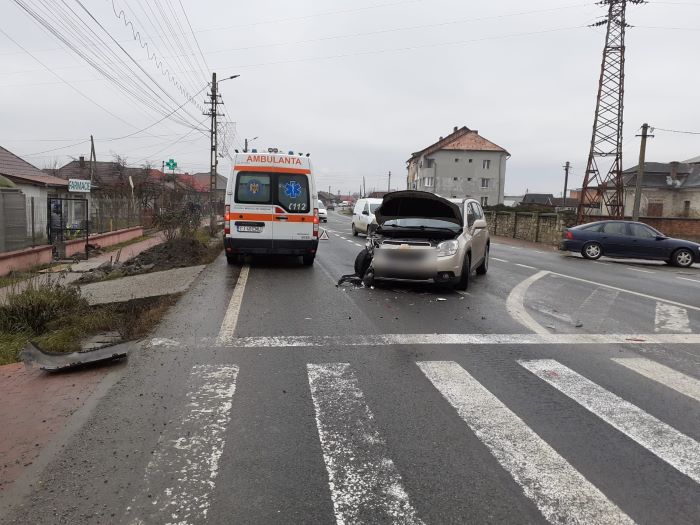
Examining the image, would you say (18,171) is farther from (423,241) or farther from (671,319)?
(671,319)

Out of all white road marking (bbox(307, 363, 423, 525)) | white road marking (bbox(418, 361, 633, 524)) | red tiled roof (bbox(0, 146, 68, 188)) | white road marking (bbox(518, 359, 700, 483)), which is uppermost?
red tiled roof (bbox(0, 146, 68, 188))

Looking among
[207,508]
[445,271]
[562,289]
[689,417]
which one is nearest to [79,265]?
[445,271]

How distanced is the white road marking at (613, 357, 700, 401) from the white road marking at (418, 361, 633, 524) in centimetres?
183

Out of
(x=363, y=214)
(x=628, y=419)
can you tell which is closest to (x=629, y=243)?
(x=363, y=214)

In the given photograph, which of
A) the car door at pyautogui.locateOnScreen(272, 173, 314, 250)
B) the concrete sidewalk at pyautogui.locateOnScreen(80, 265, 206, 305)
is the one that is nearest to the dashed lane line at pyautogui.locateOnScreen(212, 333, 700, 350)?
the concrete sidewalk at pyautogui.locateOnScreen(80, 265, 206, 305)

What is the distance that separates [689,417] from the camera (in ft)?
14.3

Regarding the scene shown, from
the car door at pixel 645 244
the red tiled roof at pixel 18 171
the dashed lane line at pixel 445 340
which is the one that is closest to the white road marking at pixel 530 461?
the dashed lane line at pixel 445 340

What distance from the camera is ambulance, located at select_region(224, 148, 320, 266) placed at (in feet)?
42.2

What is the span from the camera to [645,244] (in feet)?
59.9

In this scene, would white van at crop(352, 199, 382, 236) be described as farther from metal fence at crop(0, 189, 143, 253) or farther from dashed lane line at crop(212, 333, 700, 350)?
dashed lane line at crop(212, 333, 700, 350)

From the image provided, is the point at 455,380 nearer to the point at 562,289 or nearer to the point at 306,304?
the point at 306,304

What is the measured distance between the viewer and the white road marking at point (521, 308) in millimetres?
7552

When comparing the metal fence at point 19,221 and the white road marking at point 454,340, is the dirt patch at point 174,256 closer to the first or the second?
the metal fence at point 19,221

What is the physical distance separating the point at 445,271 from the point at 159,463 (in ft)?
23.0
